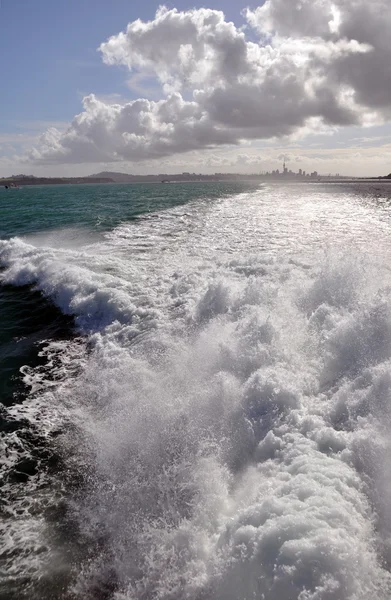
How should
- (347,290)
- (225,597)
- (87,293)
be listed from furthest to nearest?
(87,293) → (347,290) → (225,597)

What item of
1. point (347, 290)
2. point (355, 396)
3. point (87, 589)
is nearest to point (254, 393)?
point (355, 396)

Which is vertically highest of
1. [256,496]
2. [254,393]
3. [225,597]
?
[254,393]

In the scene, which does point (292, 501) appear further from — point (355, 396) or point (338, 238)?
point (338, 238)

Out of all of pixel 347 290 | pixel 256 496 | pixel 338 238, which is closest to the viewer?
pixel 256 496

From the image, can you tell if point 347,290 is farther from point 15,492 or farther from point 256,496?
point 15,492

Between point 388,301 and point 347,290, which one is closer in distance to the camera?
point 388,301

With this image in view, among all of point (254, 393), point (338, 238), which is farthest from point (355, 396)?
point (338, 238)

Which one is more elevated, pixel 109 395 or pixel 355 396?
pixel 355 396
